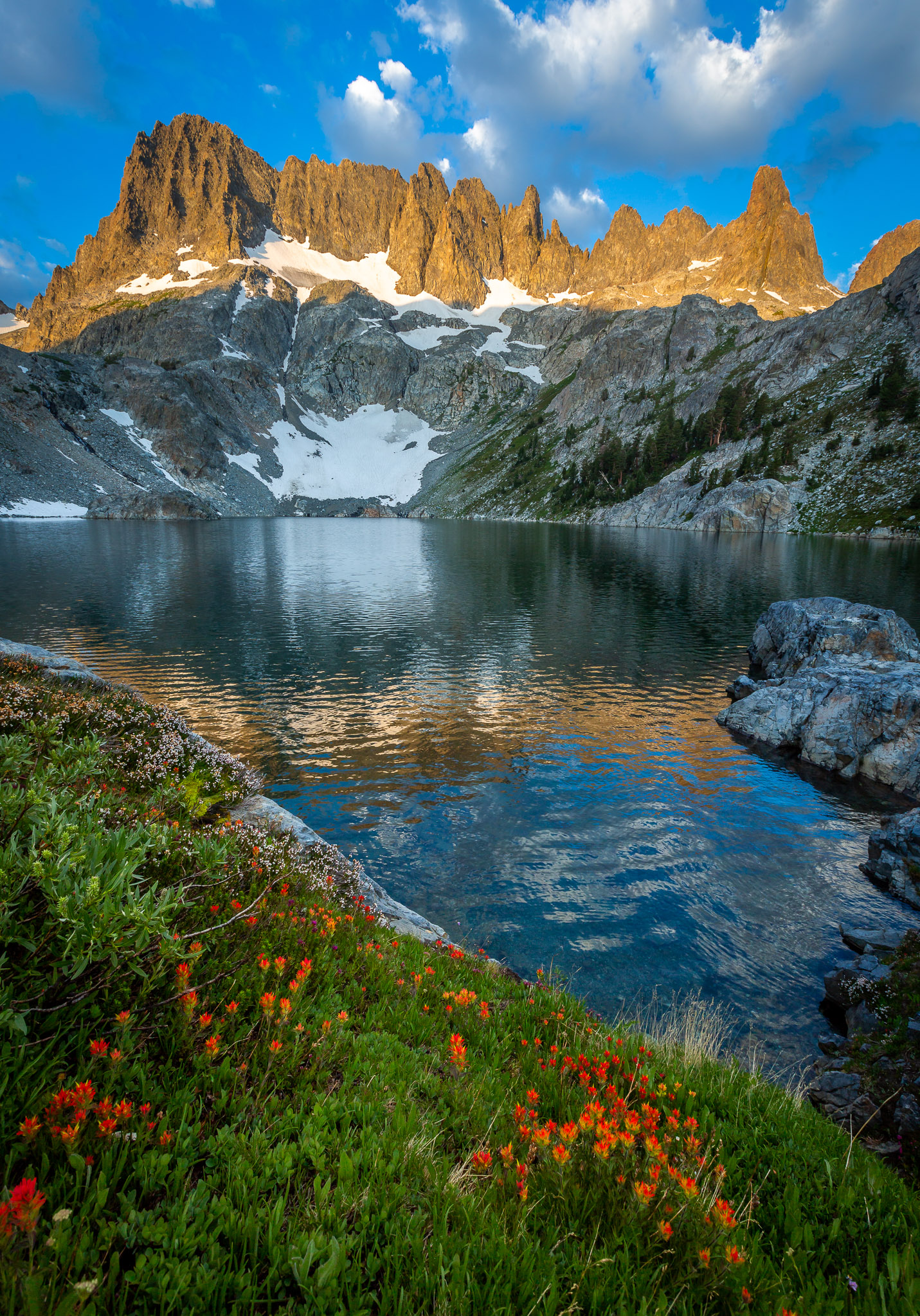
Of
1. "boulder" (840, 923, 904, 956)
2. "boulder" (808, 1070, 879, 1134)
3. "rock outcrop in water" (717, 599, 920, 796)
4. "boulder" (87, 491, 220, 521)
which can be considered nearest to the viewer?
"boulder" (808, 1070, 879, 1134)

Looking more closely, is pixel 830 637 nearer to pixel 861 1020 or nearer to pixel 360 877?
pixel 861 1020

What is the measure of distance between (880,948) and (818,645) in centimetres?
2072

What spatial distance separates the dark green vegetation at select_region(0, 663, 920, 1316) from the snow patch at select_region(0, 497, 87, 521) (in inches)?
6751

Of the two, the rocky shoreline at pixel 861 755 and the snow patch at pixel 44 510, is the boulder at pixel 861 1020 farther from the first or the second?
the snow patch at pixel 44 510

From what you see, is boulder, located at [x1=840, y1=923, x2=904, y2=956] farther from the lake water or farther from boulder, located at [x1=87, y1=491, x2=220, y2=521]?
boulder, located at [x1=87, y1=491, x2=220, y2=521]

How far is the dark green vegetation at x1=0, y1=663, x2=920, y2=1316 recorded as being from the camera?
275cm

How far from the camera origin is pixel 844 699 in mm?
21062

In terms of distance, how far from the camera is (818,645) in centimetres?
2788

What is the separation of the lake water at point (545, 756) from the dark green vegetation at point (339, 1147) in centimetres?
578

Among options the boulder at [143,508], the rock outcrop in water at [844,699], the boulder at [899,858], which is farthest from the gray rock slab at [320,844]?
the boulder at [143,508]

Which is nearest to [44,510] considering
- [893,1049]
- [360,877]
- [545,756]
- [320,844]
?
[545,756]

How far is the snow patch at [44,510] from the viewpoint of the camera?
143m

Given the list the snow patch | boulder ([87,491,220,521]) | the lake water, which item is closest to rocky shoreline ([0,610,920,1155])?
the lake water

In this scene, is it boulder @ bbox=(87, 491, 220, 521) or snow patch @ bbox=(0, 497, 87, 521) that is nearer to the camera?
snow patch @ bbox=(0, 497, 87, 521)
